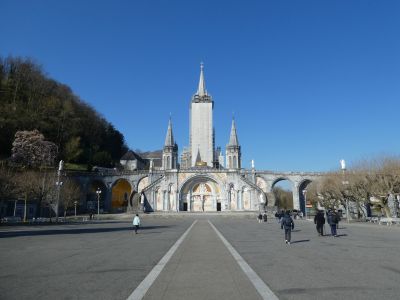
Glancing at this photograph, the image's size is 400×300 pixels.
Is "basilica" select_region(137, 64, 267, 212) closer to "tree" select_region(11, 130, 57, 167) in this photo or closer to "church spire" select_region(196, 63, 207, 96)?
"church spire" select_region(196, 63, 207, 96)

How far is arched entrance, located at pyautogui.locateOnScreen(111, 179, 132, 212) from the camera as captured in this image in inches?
3017

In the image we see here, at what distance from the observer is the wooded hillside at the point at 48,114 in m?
61.5

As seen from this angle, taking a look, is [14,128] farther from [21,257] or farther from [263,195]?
[21,257]

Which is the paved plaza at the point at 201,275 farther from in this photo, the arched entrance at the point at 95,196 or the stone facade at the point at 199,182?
the arched entrance at the point at 95,196

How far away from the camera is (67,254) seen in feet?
39.3

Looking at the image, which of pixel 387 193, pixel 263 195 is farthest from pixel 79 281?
pixel 263 195

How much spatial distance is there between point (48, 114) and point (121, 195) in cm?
2281

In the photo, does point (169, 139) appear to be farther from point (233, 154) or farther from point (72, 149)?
point (72, 149)

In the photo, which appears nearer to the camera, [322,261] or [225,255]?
[322,261]

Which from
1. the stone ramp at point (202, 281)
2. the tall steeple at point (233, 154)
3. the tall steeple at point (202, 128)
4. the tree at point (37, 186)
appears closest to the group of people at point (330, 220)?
the stone ramp at point (202, 281)

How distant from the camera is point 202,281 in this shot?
721 centimetres

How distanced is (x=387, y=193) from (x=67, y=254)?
114 ft

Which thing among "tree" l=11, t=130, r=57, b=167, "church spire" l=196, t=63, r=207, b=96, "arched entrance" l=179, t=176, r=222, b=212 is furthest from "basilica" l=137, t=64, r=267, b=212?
"tree" l=11, t=130, r=57, b=167

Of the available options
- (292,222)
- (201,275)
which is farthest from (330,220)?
(201,275)
